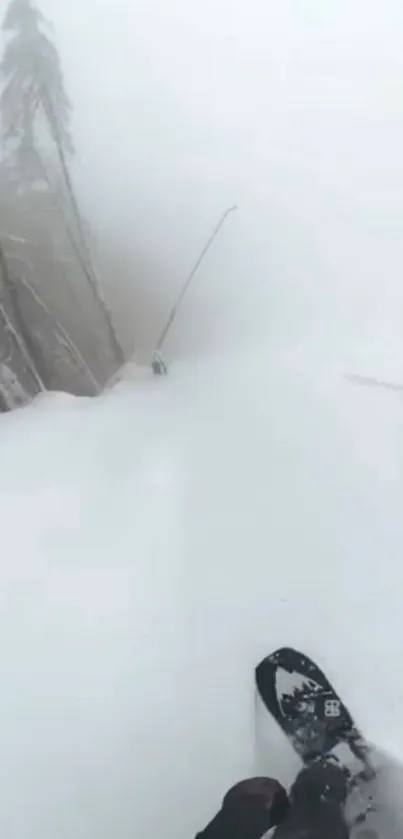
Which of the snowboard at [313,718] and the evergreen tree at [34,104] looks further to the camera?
the evergreen tree at [34,104]

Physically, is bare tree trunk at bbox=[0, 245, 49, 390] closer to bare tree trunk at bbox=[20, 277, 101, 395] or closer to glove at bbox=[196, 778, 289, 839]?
bare tree trunk at bbox=[20, 277, 101, 395]

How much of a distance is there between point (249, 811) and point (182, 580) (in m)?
0.31

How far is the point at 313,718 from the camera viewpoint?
3.17ft

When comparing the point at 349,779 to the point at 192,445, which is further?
the point at 192,445

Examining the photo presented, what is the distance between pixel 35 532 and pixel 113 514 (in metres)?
0.11

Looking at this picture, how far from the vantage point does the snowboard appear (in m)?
0.92

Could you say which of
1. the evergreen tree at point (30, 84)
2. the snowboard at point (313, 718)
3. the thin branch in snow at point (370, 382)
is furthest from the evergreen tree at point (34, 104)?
the snowboard at point (313, 718)

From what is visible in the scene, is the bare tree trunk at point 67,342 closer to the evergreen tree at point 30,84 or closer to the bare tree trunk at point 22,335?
the bare tree trunk at point 22,335

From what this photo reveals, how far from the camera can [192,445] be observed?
3.65 feet

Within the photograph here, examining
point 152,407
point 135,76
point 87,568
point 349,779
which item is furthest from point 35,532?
point 135,76

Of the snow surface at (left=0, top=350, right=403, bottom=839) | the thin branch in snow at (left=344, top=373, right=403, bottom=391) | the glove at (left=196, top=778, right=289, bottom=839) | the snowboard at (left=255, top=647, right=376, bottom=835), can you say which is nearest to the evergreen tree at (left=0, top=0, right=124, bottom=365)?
the snow surface at (left=0, top=350, right=403, bottom=839)

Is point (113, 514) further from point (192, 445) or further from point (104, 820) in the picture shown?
point (104, 820)

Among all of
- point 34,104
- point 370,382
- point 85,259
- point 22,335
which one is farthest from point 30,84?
point 370,382

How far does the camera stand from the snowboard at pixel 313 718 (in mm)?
915
